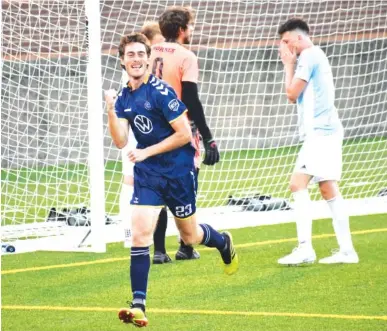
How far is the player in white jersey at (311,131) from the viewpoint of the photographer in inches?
377

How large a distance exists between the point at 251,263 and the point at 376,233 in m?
2.10

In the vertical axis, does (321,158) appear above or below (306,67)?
below

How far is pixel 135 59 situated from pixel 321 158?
242 centimetres

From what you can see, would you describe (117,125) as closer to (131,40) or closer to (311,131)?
(131,40)

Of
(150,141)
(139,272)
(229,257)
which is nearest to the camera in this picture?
(139,272)

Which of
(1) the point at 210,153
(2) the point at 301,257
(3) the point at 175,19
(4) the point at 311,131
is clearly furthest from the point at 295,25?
(2) the point at 301,257

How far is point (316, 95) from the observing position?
9617mm

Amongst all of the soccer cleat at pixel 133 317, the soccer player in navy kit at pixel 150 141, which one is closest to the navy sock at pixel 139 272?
the soccer player in navy kit at pixel 150 141

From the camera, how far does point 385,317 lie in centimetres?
736

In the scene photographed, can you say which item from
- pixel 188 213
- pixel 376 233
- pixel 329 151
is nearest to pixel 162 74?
pixel 329 151

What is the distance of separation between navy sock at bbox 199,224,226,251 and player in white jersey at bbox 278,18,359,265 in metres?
1.15

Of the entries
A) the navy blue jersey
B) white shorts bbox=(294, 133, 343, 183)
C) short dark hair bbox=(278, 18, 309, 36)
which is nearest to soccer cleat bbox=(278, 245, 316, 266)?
white shorts bbox=(294, 133, 343, 183)

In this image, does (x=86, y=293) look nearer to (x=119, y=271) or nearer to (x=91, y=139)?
(x=119, y=271)

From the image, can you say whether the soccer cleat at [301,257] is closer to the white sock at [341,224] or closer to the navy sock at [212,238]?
the white sock at [341,224]
